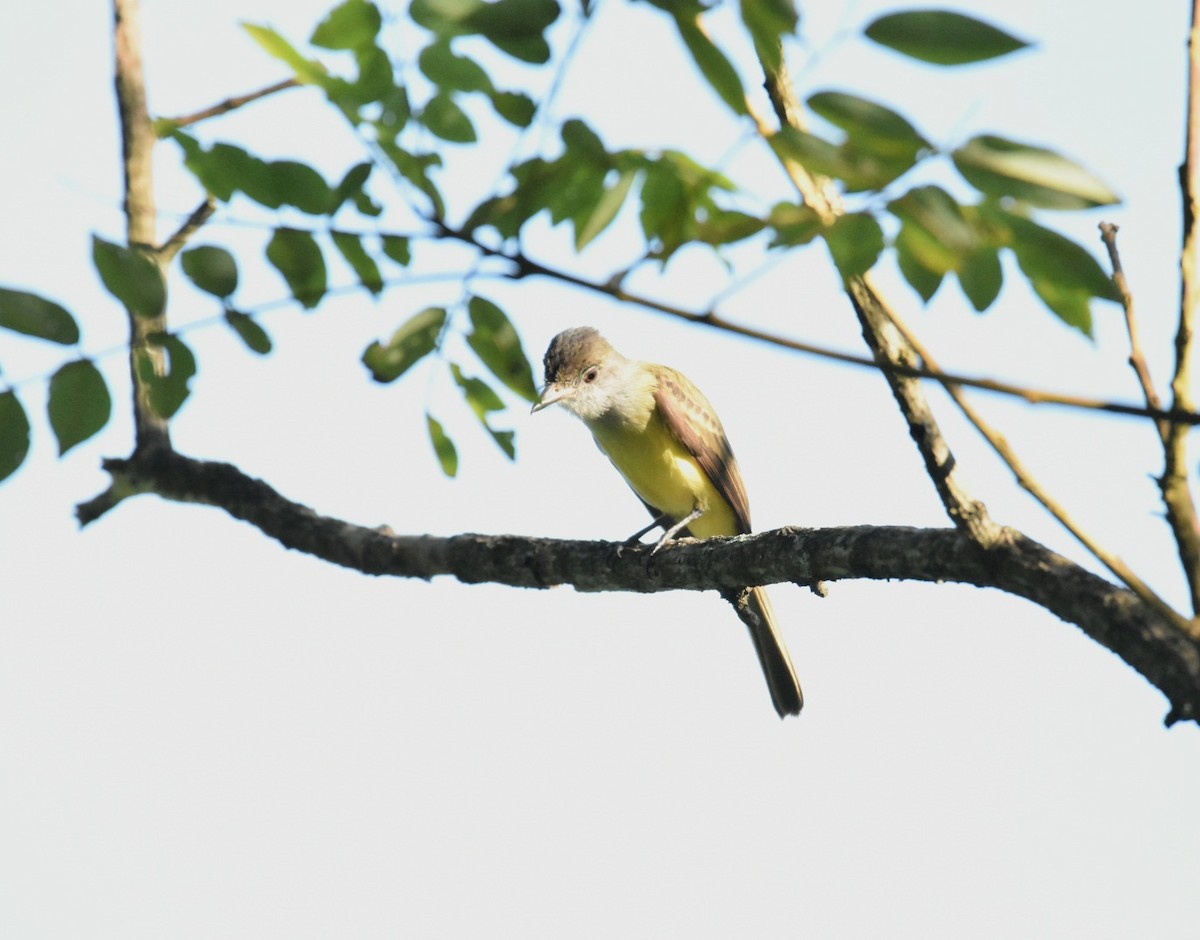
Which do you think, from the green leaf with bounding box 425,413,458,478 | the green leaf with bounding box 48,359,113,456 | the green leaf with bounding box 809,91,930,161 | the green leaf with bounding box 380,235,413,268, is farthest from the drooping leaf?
the green leaf with bounding box 809,91,930,161

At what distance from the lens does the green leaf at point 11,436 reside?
126 inches

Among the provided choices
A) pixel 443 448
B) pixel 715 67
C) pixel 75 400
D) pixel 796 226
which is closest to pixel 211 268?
pixel 75 400

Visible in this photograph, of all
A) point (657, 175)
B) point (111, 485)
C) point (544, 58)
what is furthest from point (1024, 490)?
point (111, 485)

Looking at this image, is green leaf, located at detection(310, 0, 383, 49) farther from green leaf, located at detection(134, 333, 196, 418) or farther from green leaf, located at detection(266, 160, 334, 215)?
green leaf, located at detection(134, 333, 196, 418)

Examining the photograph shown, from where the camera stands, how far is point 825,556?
370 cm

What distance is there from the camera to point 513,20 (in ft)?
7.79

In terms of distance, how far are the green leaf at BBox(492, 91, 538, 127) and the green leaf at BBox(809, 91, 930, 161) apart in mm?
738

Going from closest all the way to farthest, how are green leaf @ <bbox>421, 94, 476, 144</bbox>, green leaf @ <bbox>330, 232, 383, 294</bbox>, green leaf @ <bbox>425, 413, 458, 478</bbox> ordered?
green leaf @ <bbox>421, 94, 476, 144</bbox> → green leaf @ <bbox>330, 232, 383, 294</bbox> → green leaf @ <bbox>425, 413, 458, 478</bbox>

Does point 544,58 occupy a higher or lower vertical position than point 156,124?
lower

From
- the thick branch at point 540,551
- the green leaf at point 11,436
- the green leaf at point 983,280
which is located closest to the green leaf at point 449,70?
the green leaf at point 983,280

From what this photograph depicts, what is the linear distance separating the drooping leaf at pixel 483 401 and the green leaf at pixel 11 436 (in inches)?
51.4

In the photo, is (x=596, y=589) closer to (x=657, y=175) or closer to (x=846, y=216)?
(x=657, y=175)

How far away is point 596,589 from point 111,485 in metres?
1.74

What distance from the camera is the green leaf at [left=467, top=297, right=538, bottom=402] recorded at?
12.3 feet
